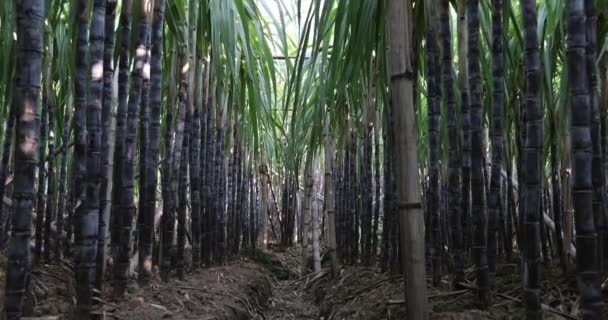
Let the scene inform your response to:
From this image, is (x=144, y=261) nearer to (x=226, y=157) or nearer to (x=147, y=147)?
(x=147, y=147)

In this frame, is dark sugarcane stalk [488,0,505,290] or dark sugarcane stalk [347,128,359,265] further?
dark sugarcane stalk [347,128,359,265]

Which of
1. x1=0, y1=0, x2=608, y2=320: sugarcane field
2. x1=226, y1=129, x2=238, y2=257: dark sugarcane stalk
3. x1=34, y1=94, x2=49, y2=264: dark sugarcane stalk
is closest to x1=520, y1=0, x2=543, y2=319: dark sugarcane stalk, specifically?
x1=0, y1=0, x2=608, y2=320: sugarcane field

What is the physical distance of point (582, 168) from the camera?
1235 millimetres

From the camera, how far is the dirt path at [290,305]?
414cm

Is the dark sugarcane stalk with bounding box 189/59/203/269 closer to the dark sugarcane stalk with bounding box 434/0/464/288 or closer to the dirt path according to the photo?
the dirt path

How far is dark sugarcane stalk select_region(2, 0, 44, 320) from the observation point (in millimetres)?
1301

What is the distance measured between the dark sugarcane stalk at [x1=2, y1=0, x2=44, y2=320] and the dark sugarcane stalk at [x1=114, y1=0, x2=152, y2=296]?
0.90m

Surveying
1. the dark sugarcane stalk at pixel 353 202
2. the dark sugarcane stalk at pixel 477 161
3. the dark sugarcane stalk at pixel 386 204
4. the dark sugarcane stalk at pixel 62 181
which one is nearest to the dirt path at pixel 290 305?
the dark sugarcane stalk at pixel 353 202

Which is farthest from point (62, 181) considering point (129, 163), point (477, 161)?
point (477, 161)

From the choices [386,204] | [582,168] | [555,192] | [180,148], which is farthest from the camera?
[386,204]

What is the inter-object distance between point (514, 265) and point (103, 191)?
6.65 ft

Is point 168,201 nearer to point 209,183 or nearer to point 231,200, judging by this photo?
point 209,183

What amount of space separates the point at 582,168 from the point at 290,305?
3.73m

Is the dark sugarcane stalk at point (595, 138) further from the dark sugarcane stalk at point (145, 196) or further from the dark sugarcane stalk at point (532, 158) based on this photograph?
the dark sugarcane stalk at point (145, 196)
